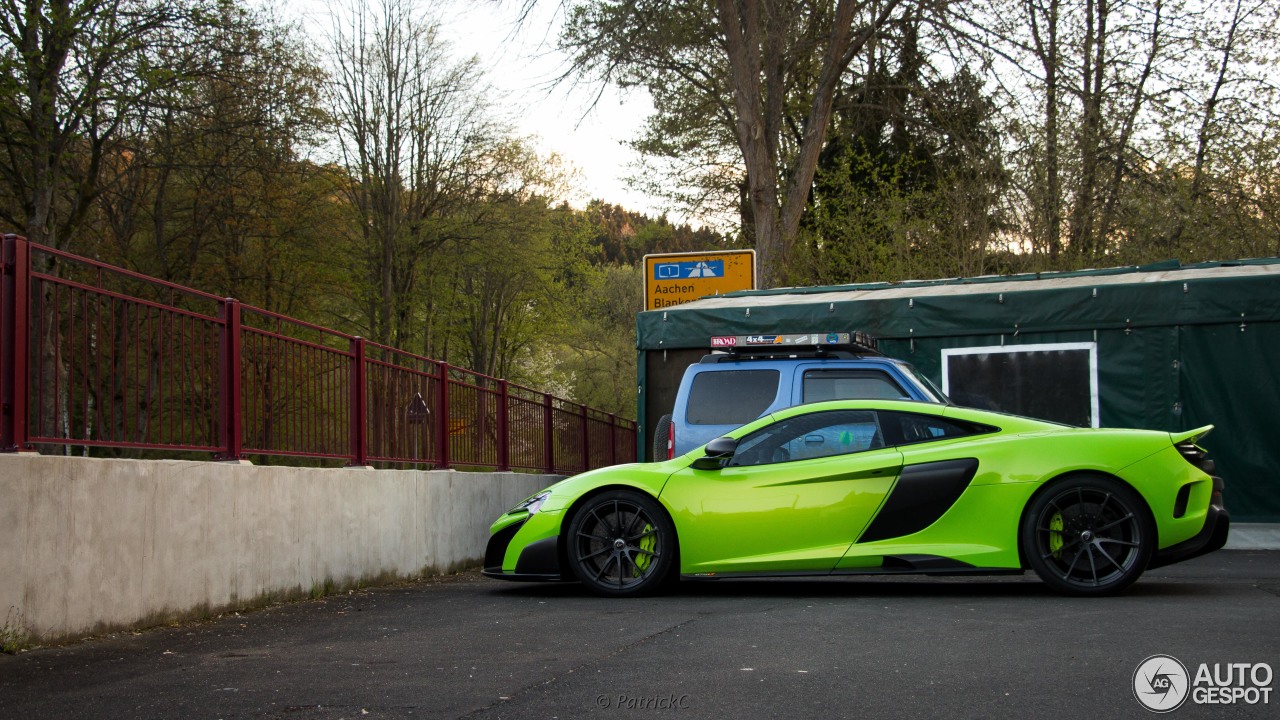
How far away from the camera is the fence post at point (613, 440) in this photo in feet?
71.9

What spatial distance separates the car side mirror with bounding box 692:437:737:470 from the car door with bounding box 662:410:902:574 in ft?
0.14

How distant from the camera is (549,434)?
17.0m

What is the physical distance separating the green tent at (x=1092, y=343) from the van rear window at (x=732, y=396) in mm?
2569

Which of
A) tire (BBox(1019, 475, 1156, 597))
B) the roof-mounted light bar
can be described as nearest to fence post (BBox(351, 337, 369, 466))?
the roof-mounted light bar

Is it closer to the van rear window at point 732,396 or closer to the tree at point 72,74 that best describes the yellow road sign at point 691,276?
the tree at point 72,74

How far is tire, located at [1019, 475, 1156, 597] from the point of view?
7.53 metres

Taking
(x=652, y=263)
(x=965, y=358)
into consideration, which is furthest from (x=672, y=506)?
(x=652, y=263)

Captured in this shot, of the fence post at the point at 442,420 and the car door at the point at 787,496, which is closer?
the car door at the point at 787,496

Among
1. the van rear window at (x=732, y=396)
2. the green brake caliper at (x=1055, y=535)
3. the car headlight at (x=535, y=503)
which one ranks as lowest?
the green brake caliper at (x=1055, y=535)

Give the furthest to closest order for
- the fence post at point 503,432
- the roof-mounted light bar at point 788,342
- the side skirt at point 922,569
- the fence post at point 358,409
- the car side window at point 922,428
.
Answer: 1. the fence post at point 503,432
2. the fence post at point 358,409
3. the roof-mounted light bar at point 788,342
4. the car side window at point 922,428
5. the side skirt at point 922,569

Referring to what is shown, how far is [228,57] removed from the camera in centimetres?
2177

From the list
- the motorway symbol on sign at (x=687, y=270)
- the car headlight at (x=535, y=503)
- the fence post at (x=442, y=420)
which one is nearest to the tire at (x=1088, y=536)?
the car headlight at (x=535, y=503)

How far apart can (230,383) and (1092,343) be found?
8595mm

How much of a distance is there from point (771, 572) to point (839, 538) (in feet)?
1.68
